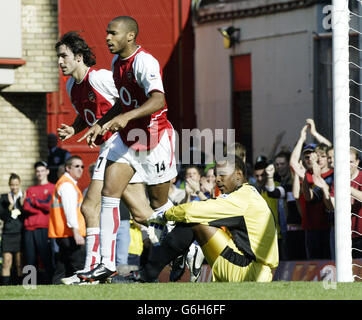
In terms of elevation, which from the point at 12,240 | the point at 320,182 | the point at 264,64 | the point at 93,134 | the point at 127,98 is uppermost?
the point at 264,64

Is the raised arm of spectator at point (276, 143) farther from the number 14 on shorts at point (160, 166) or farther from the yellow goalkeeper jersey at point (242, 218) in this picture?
the yellow goalkeeper jersey at point (242, 218)

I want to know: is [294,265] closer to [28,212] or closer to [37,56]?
[28,212]

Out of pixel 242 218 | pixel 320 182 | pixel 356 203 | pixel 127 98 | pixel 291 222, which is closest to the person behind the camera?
pixel 242 218

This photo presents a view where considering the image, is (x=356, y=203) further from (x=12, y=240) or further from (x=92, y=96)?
(x=12, y=240)

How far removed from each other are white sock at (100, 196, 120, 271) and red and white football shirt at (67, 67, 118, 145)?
84cm

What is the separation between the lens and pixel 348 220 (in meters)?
10.0

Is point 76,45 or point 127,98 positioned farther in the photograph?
point 76,45

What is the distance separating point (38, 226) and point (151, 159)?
687cm

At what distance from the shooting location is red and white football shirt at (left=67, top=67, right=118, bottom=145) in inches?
413

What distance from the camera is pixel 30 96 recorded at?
22.2m

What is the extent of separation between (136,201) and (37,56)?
39.9ft

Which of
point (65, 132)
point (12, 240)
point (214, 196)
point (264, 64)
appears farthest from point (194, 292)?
point (264, 64)
